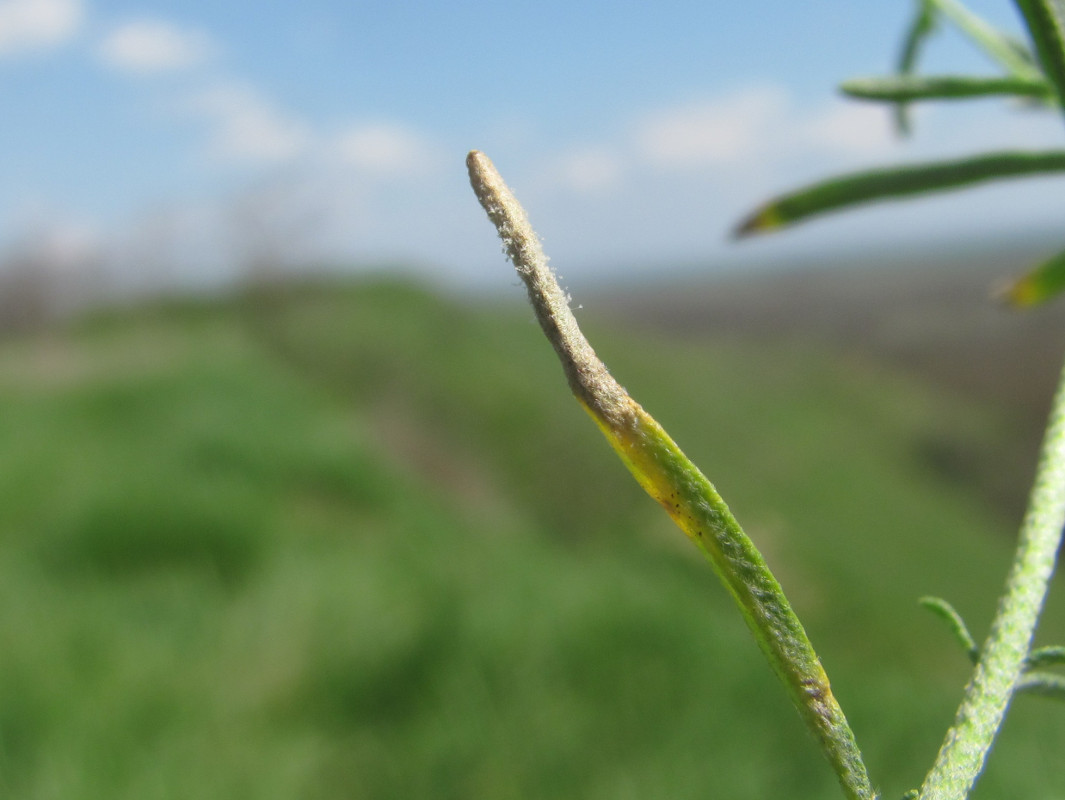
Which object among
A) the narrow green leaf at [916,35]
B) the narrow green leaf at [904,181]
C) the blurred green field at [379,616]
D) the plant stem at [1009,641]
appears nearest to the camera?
the plant stem at [1009,641]

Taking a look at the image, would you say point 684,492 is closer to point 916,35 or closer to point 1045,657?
point 1045,657

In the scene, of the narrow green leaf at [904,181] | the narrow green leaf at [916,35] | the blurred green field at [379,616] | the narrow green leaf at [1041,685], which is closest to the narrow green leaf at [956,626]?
the narrow green leaf at [1041,685]

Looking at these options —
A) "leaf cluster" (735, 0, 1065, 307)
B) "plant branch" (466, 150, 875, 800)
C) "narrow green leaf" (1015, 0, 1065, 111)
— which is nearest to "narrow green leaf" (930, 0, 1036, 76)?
"leaf cluster" (735, 0, 1065, 307)

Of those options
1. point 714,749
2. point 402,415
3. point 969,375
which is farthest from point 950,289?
point 714,749

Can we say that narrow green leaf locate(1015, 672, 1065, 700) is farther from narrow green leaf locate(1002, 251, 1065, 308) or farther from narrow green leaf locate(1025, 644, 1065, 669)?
narrow green leaf locate(1002, 251, 1065, 308)

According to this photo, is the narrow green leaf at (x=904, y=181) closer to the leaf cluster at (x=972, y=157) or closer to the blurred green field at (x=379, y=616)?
the leaf cluster at (x=972, y=157)

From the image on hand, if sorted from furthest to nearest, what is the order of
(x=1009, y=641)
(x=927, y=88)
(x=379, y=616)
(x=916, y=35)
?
(x=379, y=616), (x=916, y=35), (x=927, y=88), (x=1009, y=641)

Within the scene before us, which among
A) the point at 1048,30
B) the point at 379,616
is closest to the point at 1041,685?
the point at 1048,30
